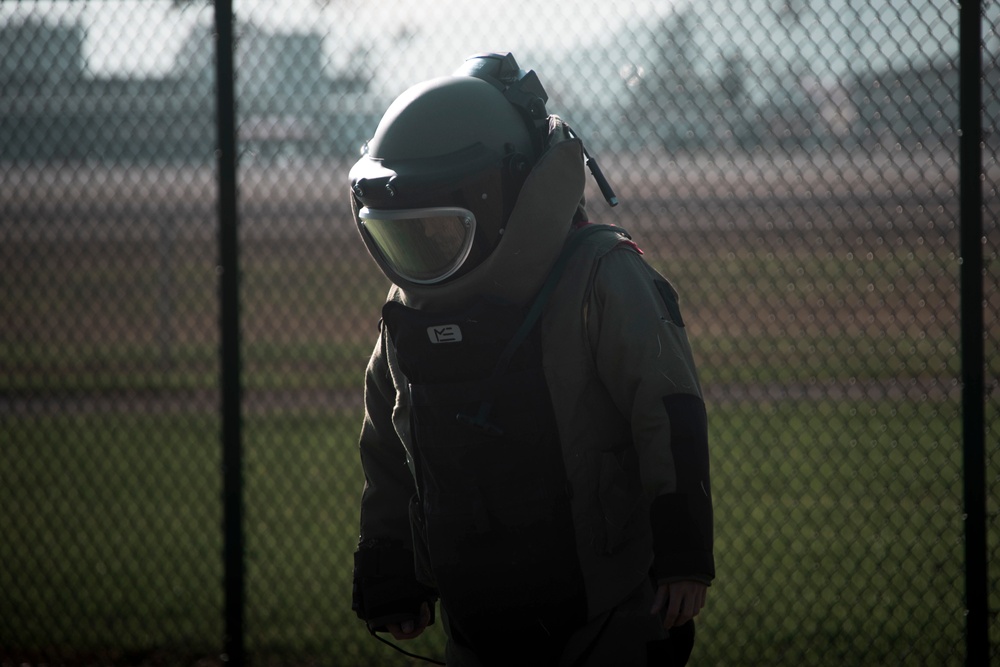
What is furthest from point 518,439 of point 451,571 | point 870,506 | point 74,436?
point 74,436

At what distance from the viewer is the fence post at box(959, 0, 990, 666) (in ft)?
8.46

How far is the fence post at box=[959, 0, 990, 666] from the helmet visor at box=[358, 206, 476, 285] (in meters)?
1.60

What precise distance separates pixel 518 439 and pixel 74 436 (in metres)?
5.92

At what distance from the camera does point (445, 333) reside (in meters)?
1.82

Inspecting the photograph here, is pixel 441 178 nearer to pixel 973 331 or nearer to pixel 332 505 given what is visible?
pixel 973 331

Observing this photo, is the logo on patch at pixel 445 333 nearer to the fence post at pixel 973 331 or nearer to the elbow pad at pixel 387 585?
the elbow pad at pixel 387 585

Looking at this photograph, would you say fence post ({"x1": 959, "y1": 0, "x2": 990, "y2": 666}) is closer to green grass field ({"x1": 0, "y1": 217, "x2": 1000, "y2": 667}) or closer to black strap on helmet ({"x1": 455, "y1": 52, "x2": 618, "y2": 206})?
green grass field ({"x1": 0, "y1": 217, "x2": 1000, "y2": 667})

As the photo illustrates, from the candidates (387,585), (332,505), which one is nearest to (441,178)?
(387,585)

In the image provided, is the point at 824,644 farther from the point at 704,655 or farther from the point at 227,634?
the point at 227,634

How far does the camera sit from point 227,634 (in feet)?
10.0

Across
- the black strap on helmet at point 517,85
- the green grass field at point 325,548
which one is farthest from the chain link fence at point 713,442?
the black strap on helmet at point 517,85

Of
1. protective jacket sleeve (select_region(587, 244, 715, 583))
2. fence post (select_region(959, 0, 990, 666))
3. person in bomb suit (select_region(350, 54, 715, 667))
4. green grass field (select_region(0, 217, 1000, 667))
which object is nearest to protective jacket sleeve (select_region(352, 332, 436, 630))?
person in bomb suit (select_region(350, 54, 715, 667))

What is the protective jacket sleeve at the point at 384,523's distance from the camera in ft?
6.84

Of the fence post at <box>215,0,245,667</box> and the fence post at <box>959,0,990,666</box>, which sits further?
the fence post at <box>215,0,245,667</box>
